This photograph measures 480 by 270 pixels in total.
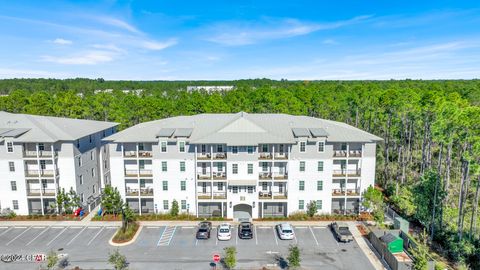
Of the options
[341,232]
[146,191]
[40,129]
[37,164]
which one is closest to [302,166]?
[341,232]

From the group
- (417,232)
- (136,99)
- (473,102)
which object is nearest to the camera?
(417,232)

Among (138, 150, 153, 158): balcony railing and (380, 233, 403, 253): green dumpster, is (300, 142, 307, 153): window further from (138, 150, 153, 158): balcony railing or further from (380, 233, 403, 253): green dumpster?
(138, 150, 153, 158): balcony railing

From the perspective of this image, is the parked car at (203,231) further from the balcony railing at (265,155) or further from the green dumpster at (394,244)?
the green dumpster at (394,244)

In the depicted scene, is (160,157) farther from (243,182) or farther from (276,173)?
(276,173)

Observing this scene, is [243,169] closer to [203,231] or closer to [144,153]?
[203,231]

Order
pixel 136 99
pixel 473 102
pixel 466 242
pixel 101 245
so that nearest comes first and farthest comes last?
pixel 466 242 < pixel 101 245 < pixel 136 99 < pixel 473 102

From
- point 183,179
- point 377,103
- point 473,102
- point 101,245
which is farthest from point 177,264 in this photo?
point 473,102
